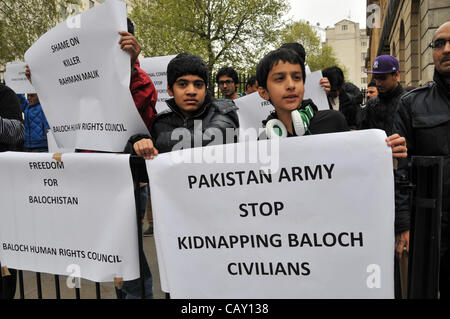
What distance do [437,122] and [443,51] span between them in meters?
0.42

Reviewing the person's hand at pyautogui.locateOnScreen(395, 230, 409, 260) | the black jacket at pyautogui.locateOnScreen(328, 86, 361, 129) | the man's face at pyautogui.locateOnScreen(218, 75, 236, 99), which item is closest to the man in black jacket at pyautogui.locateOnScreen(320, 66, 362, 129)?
the black jacket at pyautogui.locateOnScreen(328, 86, 361, 129)

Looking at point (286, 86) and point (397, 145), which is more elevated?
point (286, 86)

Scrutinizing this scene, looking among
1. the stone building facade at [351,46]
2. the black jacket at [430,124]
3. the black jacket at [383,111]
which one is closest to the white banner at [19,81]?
the black jacket at [383,111]

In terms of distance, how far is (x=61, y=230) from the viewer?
2125mm

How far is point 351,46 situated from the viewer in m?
89.6

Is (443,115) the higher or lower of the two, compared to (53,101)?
lower

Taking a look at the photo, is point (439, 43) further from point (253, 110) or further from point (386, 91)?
point (253, 110)

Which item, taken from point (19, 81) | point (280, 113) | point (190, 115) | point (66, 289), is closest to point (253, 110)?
point (190, 115)

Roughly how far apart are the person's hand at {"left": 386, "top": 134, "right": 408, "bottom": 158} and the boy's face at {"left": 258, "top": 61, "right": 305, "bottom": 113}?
659 millimetres

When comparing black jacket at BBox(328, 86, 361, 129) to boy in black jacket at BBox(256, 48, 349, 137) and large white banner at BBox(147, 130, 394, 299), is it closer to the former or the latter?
boy in black jacket at BBox(256, 48, 349, 137)
